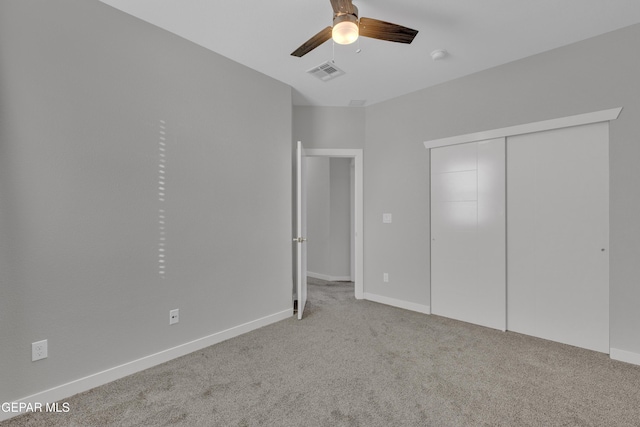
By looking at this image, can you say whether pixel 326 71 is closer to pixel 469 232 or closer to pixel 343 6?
pixel 343 6

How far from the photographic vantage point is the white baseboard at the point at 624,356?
2398mm

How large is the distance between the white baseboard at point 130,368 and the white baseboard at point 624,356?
10.3 feet

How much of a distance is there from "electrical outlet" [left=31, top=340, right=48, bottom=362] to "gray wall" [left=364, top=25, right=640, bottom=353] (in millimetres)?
3360

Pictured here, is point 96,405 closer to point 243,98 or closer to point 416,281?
point 243,98

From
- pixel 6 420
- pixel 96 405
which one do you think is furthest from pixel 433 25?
pixel 6 420

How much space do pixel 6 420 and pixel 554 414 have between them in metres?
3.23

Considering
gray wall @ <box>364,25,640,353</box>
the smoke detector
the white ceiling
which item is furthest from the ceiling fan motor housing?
gray wall @ <box>364,25,640,353</box>

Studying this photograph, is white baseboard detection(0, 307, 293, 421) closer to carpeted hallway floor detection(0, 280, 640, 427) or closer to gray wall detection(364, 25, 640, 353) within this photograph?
carpeted hallway floor detection(0, 280, 640, 427)

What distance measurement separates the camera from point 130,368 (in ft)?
7.45

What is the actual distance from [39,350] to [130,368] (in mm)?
592

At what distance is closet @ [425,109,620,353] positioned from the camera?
264 centimetres

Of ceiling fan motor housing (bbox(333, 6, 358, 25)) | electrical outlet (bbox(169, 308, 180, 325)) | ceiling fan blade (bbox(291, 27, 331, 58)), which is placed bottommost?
electrical outlet (bbox(169, 308, 180, 325))

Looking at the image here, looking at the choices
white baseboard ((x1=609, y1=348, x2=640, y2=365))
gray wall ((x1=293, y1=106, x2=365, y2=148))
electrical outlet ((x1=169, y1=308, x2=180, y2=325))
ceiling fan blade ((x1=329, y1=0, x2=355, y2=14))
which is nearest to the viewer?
ceiling fan blade ((x1=329, y1=0, x2=355, y2=14))

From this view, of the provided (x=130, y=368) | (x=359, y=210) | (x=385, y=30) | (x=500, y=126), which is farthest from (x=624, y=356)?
(x=130, y=368)
